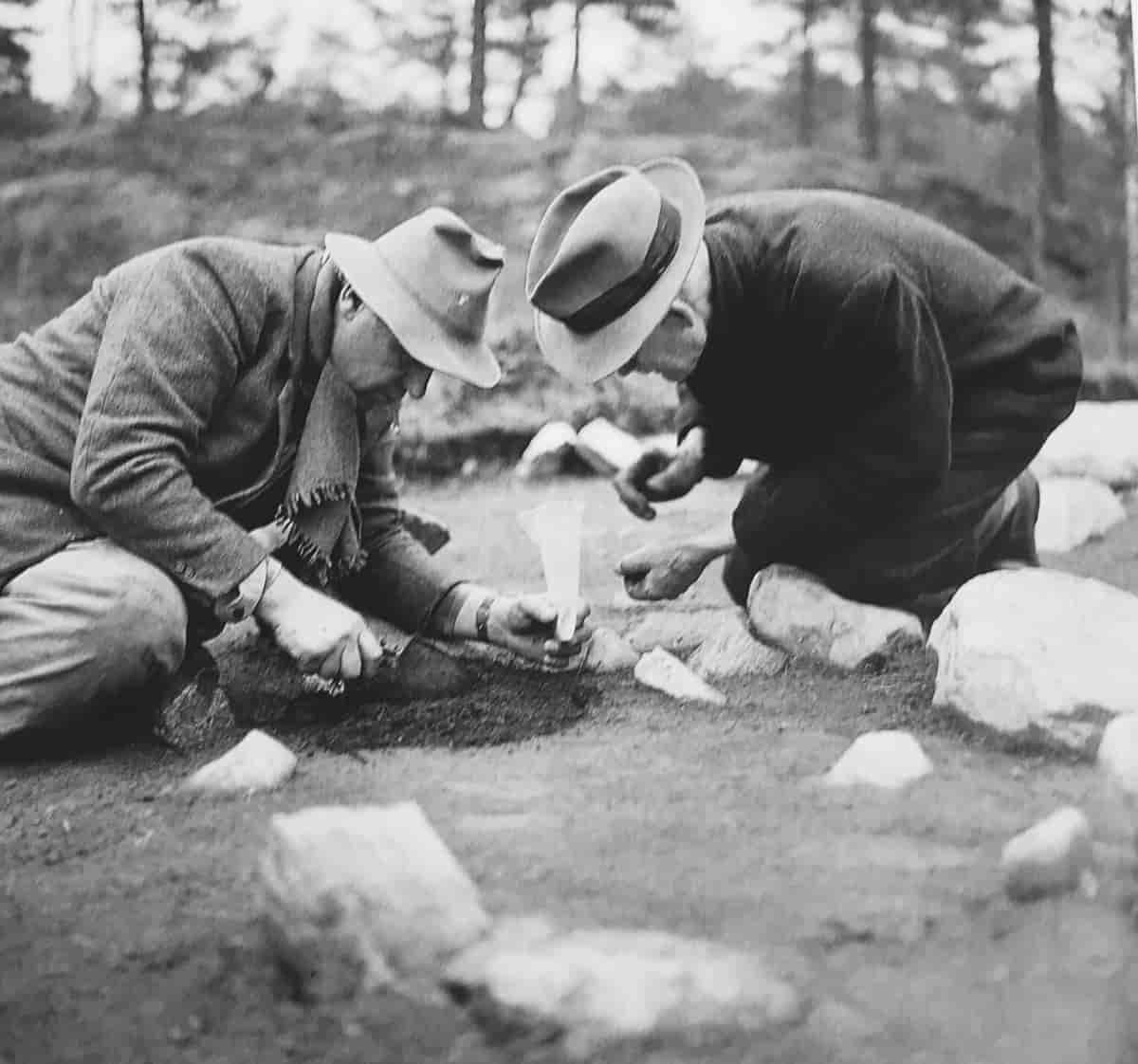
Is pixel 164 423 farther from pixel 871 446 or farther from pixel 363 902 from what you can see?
pixel 871 446

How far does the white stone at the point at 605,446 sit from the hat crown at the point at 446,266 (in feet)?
3.26

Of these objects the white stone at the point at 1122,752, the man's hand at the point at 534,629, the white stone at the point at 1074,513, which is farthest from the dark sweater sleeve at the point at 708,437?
the white stone at the point at 1122,752

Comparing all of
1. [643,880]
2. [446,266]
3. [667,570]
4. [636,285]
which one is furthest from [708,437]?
[643,880]

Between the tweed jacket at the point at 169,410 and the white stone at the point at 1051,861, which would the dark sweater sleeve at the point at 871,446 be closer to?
the tweed jacket at the point at 169,410

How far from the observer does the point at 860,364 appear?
6.51 ft

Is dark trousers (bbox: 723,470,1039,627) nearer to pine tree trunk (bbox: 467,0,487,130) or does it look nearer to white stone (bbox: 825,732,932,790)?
white stone (bbox: 825,732,932,790)

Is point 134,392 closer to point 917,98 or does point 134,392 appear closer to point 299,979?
point 299,979

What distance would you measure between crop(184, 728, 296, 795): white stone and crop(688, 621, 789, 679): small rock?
703 mm

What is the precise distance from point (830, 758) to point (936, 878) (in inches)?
13.3

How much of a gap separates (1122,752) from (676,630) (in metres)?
0.99

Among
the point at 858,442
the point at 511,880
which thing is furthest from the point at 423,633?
the point at 511,880

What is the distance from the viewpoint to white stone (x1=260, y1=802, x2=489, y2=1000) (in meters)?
0.95

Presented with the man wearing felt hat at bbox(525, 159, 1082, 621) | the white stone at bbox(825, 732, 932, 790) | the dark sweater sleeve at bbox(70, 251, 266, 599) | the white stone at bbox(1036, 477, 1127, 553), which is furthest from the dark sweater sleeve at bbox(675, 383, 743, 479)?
the white stone at bbox(825, 732, 932, 790)

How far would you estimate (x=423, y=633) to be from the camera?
216 centimetres
